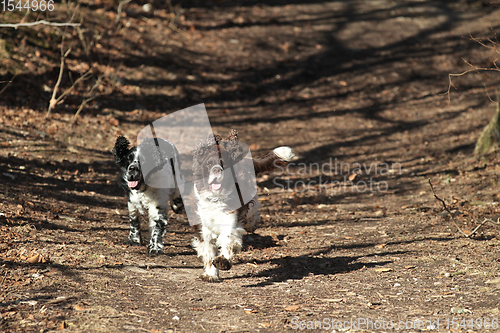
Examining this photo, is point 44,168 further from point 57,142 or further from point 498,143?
point 498,143

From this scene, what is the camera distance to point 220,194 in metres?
5.64

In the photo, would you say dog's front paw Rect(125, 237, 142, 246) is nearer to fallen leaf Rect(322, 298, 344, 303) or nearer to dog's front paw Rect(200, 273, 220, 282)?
dog's front paw Rect(200, 273, 220, 282)

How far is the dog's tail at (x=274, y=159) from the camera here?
5566 mm

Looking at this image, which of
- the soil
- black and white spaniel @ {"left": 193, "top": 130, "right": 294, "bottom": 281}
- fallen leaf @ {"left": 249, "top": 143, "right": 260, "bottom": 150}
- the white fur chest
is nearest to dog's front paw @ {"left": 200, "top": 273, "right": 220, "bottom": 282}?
black and white spaniel @ {"left": 193, "top": 130, "right": 294, "bottom": 281}

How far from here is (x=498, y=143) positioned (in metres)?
10.7

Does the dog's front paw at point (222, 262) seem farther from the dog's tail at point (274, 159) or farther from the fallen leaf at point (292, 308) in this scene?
the dog's tail at point (274, 159)

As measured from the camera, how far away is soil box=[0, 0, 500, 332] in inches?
189

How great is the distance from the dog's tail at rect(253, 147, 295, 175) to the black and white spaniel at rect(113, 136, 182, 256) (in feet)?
5.25

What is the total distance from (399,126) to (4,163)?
37.5 feet

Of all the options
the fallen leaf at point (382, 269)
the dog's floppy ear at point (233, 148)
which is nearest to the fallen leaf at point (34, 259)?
the dog's floppy ear at point (233, 148)

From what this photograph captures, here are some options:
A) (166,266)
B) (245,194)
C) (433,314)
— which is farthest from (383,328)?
(166,266)

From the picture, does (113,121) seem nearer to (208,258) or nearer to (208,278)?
(208,258)

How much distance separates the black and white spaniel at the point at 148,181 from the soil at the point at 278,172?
0.33 meters

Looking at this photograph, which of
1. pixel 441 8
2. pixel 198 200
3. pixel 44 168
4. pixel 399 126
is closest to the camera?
pixel 198 200
